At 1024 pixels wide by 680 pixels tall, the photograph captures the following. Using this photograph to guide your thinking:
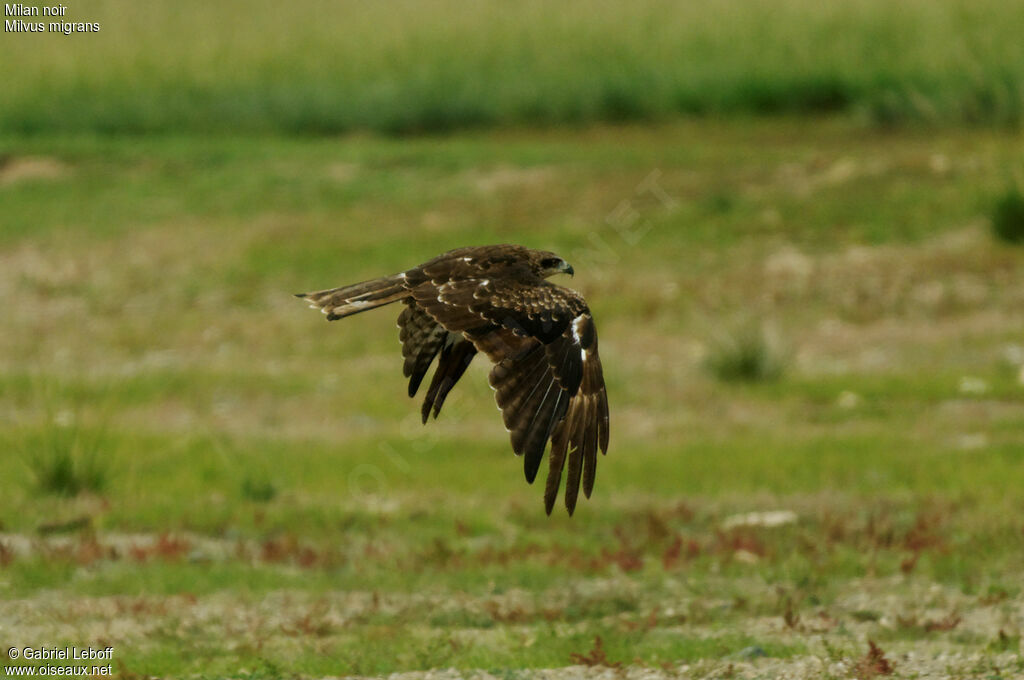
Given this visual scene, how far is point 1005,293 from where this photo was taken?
72.8ft

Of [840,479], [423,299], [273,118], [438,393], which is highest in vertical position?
[273,118]

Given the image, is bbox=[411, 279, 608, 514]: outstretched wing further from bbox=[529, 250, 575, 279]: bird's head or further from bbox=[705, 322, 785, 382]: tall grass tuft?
bbox=[705, 322, 785, 382]: tall grass tuft

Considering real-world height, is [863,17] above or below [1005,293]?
above

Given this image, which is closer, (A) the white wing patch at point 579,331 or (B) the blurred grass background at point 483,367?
(A) the white wing patch at point 579,331

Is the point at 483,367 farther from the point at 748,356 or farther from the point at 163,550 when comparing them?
the point at 163,550

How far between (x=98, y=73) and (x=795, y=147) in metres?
17.2

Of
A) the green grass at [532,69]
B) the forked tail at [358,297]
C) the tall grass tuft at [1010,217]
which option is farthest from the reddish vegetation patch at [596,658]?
the green grass at [532,69]

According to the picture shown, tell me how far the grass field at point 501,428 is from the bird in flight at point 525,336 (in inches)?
61.4

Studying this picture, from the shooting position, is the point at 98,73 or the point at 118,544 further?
the point at 98,73

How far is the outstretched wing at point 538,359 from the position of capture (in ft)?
25.8

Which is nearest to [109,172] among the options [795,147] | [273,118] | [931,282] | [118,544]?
[273,118]

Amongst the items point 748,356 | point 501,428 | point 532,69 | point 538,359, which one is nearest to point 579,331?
point 538,359

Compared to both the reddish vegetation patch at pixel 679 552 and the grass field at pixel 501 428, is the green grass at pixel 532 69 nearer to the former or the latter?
the grass field at pixel 501 428

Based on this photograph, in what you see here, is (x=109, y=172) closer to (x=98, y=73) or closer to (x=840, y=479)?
(x=98, y=73)
